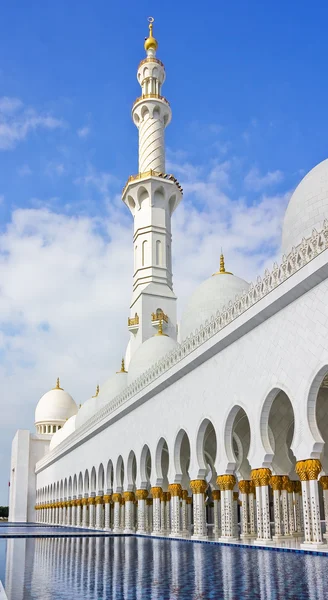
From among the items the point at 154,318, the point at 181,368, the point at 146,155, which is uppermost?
the point at 146,155

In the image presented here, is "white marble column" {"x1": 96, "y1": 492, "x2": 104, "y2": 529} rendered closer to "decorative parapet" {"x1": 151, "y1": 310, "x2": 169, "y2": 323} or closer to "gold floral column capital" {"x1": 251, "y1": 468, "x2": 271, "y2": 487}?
"decorative parapet" {"x1": 151, "y1": 310, "x2": 169, "y2": 323}

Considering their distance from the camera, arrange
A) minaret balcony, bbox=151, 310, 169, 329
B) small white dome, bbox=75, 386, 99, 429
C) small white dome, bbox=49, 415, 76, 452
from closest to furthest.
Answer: minaret balcony, bbox=151, 310, 169, 329, small white dome, bbox=75, 386, 99, 429, small white dome, bbox=49, 415, 76, 452

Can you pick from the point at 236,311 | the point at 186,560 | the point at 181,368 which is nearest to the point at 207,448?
the point at 181,368

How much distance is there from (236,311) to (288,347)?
1882 mm

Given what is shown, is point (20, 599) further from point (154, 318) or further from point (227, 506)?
point (154, 318)

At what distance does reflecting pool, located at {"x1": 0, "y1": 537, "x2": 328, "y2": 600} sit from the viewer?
4.73 metres

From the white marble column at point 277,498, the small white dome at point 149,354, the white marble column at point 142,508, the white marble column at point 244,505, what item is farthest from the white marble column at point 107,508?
the white marble column at point 277,498

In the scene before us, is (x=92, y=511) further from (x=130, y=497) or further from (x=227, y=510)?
(x=227, y=510)

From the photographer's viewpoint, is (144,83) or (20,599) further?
(144,83)

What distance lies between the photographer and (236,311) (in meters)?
11.3

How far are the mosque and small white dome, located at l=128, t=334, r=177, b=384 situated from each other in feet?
0.14

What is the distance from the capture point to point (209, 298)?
1648cm

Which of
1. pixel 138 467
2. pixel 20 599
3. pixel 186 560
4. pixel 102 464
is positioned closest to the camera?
pixel 20 599

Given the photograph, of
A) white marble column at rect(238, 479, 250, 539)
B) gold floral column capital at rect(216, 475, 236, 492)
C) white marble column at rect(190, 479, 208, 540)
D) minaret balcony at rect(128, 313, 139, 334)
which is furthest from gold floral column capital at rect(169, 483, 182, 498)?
minaret balcony at rect(128, 313, 139, 334)
